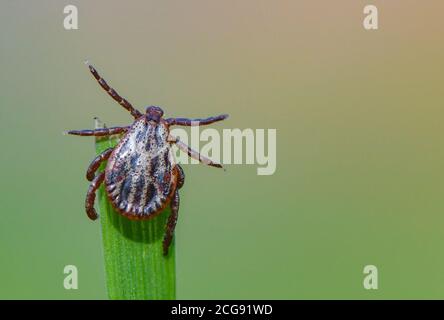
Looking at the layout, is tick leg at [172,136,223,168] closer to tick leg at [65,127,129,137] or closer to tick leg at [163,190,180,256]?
tick leg at [163,190,180,256]

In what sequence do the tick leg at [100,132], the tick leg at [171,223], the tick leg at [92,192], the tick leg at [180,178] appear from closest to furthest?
the tick leg at [171,223] → the tick leg at [100,132] → the tick leg at [92,192] → the tick leg at [180,178]

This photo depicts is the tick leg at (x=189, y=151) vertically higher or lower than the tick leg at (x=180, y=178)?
higher

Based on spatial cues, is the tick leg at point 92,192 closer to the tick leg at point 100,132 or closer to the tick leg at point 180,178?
the tick leg at point 100,132

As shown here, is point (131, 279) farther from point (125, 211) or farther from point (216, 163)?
point (216, 163)

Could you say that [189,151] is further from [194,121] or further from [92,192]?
[92,192]

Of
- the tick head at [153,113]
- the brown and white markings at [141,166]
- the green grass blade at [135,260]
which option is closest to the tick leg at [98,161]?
the brown and white markings at [141,166]

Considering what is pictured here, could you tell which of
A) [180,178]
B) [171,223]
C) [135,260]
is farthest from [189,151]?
[135,260]

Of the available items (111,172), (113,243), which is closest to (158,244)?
(113,243)
